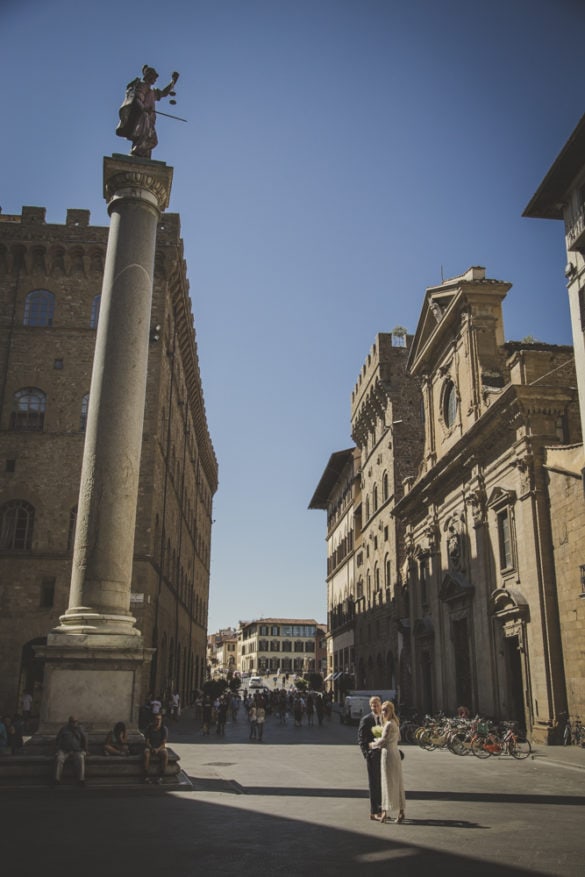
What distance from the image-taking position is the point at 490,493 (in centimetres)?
2689

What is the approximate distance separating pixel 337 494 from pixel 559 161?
4697cm

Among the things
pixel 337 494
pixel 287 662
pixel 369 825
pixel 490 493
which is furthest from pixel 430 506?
pixel 287 662

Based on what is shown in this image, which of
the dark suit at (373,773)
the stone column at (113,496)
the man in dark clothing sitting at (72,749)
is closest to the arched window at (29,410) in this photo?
the stone column at (113,496)

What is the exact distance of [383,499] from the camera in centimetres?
4547

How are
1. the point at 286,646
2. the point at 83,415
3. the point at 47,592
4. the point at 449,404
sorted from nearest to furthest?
the point at 47,592 < the point at 83,415 < the point at 449,404 < the point at 286,646

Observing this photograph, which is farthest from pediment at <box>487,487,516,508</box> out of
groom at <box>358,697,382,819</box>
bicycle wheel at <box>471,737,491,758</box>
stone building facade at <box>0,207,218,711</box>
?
groom at <box>358,697,382,819</box>

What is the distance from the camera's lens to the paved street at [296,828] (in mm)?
6523

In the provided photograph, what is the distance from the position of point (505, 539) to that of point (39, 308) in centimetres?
2167

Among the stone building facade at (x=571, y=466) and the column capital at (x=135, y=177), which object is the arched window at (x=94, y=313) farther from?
the stone building facade at (x=571, y=466)

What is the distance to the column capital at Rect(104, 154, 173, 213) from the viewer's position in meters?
14.1

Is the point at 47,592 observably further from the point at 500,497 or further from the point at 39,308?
the point at 500,497

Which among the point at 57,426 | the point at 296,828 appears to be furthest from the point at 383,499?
the point at 296,828

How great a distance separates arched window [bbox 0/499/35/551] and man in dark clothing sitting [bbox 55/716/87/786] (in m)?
19.8

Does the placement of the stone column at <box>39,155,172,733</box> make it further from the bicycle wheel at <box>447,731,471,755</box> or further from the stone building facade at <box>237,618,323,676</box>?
the stone building facade at <box>237,618,323,676</box>
